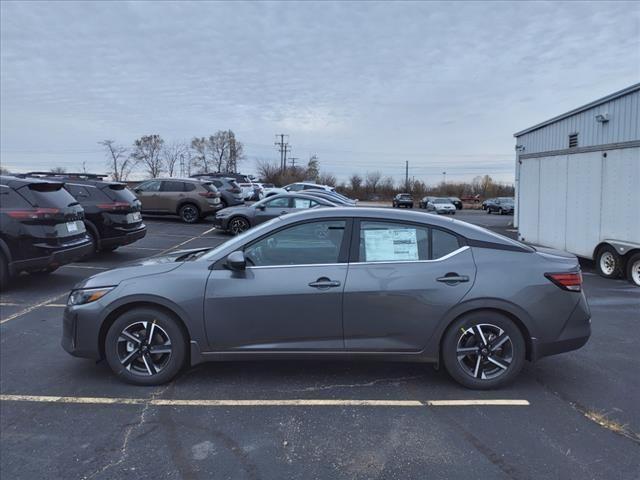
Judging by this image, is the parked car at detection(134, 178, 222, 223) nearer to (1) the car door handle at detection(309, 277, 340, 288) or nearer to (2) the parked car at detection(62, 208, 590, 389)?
(2) the parked car at detection(62, 208, 590, 389)

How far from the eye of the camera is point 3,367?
4.63 metres

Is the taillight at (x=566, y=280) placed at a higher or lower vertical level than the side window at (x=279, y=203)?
lower

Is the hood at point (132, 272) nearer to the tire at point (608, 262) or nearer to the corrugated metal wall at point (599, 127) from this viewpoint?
the tire at point (608, 262)

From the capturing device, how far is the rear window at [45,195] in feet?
24.4

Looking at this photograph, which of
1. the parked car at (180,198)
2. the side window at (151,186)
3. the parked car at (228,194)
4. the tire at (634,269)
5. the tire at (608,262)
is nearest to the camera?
the tire at (634,269)

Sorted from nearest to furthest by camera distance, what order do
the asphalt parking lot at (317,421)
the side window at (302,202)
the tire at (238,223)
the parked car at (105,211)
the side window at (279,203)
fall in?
the asphalt parking lot at (317,421)
the parked car at (105,211)
the side window at (302,202)
the side window at (279,203)
the tire at (238,223)

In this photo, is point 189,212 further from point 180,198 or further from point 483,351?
point 483,351

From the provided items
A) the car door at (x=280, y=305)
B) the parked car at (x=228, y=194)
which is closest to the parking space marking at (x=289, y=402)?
the car door at (x=280, y=305)

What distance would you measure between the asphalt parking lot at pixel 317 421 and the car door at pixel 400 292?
1.56ft

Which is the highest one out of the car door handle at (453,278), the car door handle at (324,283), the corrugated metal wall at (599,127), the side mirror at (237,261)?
A: the corrugated metal wall at (599,127)

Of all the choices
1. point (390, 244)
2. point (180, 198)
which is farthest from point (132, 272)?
point (180, 198)

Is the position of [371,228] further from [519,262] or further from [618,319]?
[618,319]

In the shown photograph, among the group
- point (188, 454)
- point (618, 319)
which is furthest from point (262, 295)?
point (618, 319)

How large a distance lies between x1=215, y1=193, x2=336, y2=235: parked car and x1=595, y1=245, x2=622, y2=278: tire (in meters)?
7.31
